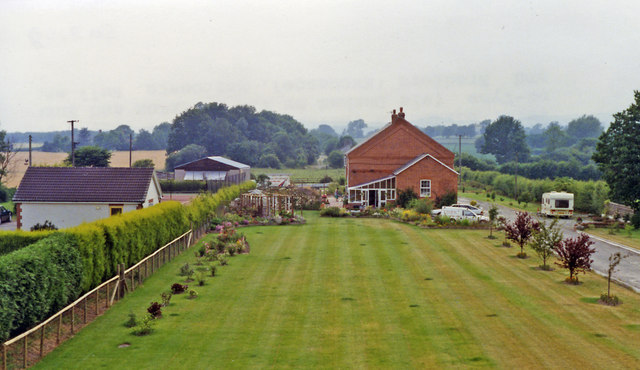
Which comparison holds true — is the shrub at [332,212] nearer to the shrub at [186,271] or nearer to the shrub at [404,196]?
the shrub at [404,196]

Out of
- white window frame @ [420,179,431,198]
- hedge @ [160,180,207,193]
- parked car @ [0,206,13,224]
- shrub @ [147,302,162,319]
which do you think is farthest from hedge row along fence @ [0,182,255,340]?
hedge @ [160,180,207,193]

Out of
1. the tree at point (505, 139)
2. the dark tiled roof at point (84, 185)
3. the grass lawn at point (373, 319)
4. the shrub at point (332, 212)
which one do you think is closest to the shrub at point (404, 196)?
the shrub at point (332, 212)

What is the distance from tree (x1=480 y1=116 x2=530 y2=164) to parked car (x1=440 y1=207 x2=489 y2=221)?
134 meters

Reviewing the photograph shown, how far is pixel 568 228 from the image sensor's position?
45.7 m

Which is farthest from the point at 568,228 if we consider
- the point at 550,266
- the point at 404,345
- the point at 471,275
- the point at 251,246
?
the point at 404,345

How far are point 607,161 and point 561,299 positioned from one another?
30.3m

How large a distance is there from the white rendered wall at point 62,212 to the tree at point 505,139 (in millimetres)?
154289

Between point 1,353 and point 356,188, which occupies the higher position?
point 356,188

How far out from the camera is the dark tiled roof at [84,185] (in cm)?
3784

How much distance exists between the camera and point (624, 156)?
4550cm

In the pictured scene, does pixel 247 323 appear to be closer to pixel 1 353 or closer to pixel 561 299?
pixel 1 353

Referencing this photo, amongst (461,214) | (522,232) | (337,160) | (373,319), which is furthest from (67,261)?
(337,160)

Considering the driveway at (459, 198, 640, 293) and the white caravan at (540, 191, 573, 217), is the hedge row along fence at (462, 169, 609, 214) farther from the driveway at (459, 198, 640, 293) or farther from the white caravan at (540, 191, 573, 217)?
the driveway at (459, 198, 640, 293)

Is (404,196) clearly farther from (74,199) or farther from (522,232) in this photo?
(74,199)
